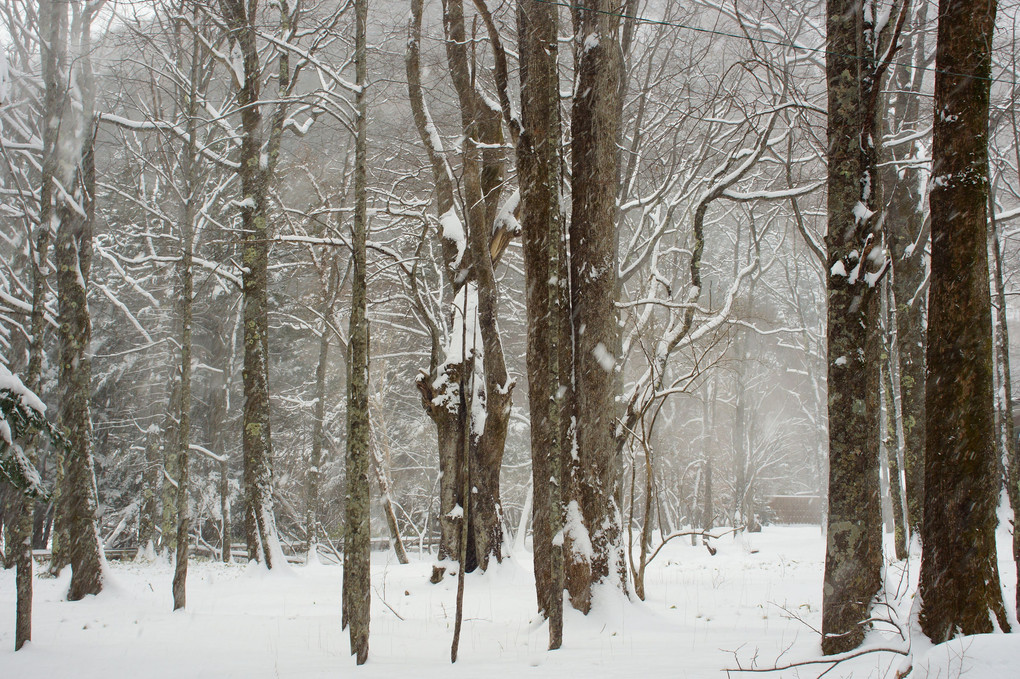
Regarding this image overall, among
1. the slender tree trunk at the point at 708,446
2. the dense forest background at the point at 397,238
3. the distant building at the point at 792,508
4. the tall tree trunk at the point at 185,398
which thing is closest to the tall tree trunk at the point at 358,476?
the dense forest background at the point at 397,238

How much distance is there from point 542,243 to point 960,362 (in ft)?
10.9

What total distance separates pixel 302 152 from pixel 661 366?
11839mm

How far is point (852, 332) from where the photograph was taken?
4.52 m

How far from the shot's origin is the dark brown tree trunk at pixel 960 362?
144 inches

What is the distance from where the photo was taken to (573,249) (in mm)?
6445

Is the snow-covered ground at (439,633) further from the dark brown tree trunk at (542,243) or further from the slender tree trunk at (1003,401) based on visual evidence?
the slender tree trunk at (1003,401)

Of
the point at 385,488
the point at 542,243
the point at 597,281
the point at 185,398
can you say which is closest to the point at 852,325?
the point at 597,281

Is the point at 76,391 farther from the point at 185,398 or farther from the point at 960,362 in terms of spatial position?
the point at 960,362

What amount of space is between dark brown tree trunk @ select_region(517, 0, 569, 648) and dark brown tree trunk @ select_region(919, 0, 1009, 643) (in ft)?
8.40

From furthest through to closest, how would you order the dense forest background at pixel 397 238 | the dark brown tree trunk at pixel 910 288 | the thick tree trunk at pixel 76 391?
the dark brown tree trunk at pixel 910 288 < the dense forest background at pixel 397 238 < the thick tree trunk at pixel 76 391

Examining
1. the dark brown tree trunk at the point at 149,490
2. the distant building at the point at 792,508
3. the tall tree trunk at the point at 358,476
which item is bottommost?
the distant building at the point at 792,508

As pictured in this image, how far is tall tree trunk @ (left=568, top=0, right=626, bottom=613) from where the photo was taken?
241 inches

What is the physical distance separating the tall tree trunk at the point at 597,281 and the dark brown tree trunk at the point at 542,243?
0.39m

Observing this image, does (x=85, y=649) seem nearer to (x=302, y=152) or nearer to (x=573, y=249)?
(x=573, y=249)
